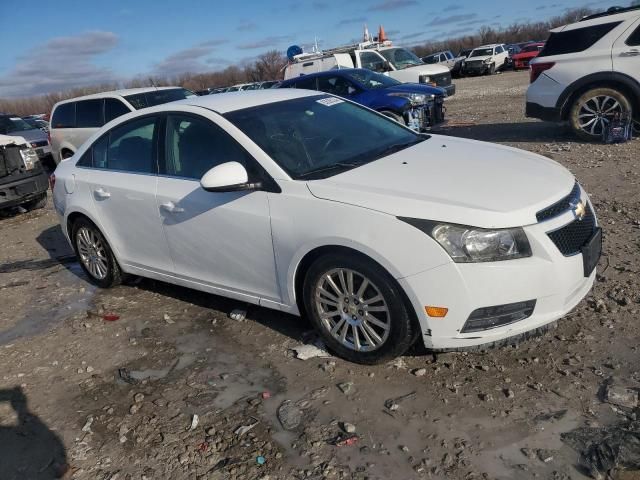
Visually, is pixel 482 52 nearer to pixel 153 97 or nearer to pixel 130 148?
pixel 153 97

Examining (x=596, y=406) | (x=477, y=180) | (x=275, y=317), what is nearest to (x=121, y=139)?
(x=275, y=317)

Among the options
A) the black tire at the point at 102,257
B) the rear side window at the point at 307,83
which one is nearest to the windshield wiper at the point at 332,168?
the black tire at the point at 102,257

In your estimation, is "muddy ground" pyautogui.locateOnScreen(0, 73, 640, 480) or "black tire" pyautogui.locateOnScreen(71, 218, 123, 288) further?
"black tire" pyautogui.locateOnScreen(71, 218, 123, 288)

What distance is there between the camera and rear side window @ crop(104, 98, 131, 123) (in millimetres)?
10922

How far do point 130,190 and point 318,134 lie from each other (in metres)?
1.61

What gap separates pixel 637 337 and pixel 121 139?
4.17 metres

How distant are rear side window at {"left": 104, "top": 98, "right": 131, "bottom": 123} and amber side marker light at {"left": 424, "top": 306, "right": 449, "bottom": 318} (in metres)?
→ 9.34

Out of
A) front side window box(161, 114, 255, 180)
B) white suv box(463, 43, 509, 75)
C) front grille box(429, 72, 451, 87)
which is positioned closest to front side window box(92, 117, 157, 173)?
front side window box(161, 114, 255, 180)

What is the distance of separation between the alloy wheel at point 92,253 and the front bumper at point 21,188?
401 centimetres

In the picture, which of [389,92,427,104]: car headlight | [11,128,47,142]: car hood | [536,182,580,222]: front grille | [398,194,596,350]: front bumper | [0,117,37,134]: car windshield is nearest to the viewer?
[398,194,596,350]: front bumper

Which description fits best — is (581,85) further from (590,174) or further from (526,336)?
(526,336)

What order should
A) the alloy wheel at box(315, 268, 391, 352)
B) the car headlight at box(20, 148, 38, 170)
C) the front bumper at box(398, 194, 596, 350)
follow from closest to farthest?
the front bumper at box(398, 194, 596, 350) < the alloy wheel at box(315, 268, 391, 352) < the car headlight at box(20, 148, 38, 170)

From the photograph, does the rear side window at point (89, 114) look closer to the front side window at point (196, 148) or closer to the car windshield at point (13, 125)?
the car windshield at point (13, 125)

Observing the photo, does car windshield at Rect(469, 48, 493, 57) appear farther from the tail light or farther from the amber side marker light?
the amber side marker light
